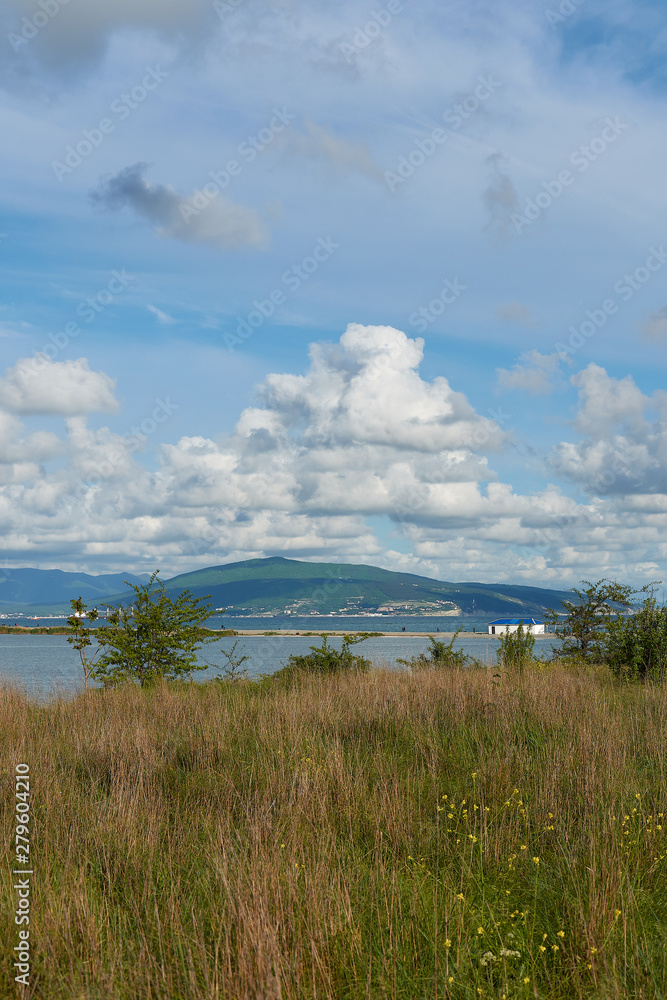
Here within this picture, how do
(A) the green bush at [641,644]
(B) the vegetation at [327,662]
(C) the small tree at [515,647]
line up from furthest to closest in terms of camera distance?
(B) the vegetation at [327,662] → (C) the small tree at [515,647] → (A) the green bush at [641,644]

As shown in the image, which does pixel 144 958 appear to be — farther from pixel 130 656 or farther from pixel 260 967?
pixel 130 656

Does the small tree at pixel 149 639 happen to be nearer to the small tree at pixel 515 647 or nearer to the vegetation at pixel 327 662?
the vegetation at pixel 327 662

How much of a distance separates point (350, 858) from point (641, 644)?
1154cm

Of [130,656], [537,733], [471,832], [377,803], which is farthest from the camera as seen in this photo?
[130,656]

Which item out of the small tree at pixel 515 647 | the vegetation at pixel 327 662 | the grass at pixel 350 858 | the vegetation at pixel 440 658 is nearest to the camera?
the grass at pixel 350 858

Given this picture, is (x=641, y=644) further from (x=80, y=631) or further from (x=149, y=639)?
(x=80, y=631)

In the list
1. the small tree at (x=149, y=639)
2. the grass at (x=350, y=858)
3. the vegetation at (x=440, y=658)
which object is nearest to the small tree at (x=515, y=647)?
Answer: the vegetation at (x=440, y=658)

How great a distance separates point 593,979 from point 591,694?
670cm

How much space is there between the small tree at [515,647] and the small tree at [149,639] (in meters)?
6.82

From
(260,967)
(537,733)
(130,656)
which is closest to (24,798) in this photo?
(260,967)

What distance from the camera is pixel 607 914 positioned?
4004mm

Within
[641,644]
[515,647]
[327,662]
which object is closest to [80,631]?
[327,662]

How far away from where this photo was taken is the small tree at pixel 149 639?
56.0ft

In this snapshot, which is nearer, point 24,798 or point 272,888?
point 272,888
